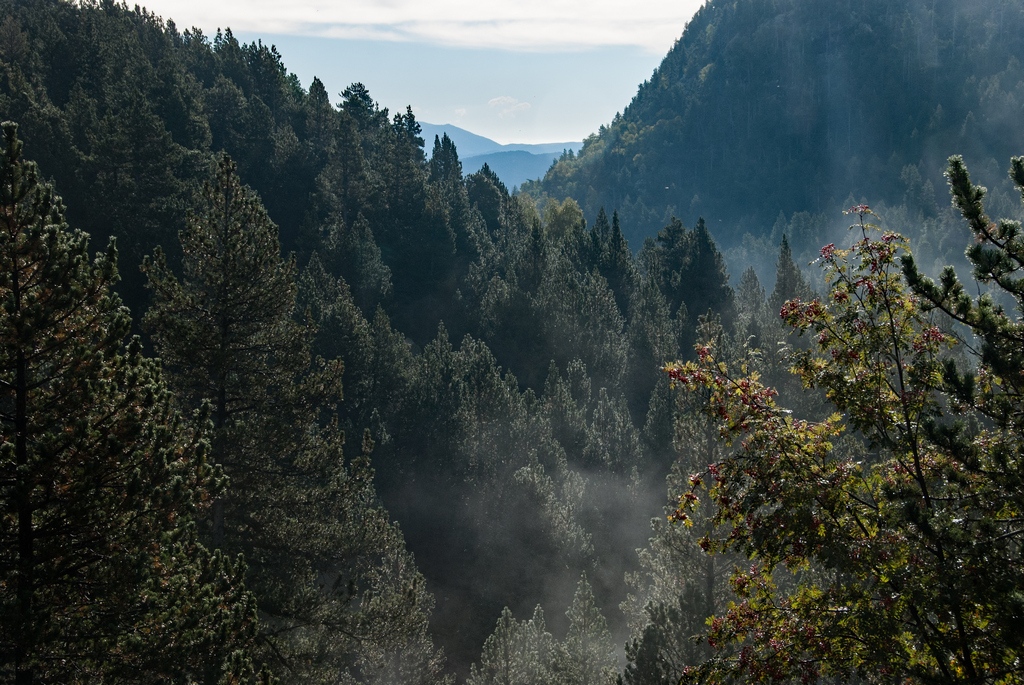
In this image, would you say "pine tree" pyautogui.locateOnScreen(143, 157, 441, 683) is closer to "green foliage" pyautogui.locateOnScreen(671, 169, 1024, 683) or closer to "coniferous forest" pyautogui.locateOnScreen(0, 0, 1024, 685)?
"coniferous forest" pyautogui.locateOnScreen(0, 0, 1024, 685)

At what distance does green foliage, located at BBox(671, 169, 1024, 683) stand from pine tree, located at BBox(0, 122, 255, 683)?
6.37 m

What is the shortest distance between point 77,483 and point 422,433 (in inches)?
1083

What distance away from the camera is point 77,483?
7703 mm

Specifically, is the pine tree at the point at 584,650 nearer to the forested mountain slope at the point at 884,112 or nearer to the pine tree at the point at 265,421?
the pine tree at the point at 265,421

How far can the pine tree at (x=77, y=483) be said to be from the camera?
7.54m

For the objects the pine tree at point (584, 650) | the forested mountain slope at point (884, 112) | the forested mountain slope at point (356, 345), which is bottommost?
the pine tree at point (584, 650)

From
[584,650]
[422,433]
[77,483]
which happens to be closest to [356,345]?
[422,433]

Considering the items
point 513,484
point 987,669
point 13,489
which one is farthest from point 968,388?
point 513,484

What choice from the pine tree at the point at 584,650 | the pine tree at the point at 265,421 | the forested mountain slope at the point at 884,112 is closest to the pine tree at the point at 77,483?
the pine tree at the point at 265,421

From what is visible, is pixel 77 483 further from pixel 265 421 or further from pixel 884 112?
pixel 884 112

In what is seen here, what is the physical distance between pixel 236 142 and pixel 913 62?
628 feet

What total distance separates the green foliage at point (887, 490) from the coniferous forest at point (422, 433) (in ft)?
0.11

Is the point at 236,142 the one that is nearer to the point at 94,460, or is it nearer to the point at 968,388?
the point at 94,460

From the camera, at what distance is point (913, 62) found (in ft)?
598
